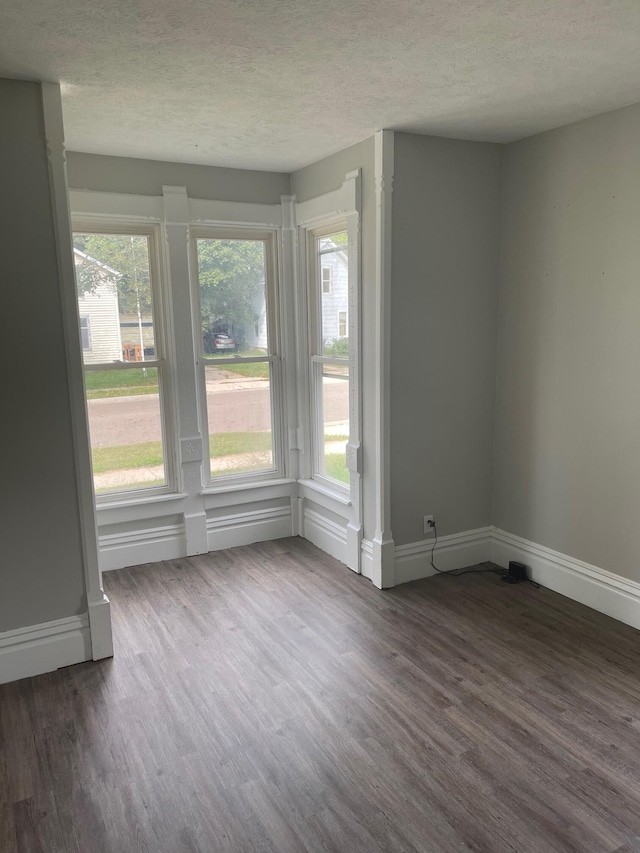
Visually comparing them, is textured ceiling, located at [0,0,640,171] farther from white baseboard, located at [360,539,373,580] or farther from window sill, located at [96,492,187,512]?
white baseboard, located at [360,539,373,580]

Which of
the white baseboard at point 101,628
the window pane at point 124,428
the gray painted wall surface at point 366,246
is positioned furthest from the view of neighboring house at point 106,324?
the white baseboard at point 101,628

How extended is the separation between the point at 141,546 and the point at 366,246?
245 cm

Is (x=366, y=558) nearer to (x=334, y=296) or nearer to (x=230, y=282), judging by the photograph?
(x=334, y=296)

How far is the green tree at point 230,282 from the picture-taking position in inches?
169

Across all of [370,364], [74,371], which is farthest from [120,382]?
[370,364]

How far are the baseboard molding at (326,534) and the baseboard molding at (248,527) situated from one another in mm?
176

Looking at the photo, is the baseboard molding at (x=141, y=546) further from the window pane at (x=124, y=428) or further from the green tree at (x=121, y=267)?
the green tree at (x=121, y=267)

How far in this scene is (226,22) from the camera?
2.07 metres

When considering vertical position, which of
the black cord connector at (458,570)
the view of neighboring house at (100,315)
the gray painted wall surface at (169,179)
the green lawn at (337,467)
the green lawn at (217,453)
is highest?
the gray painted wall surface at (169,179)

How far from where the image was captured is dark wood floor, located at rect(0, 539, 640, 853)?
205cm

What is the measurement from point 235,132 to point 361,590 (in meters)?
2.68

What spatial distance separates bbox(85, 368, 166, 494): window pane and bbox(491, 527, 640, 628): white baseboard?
235 cm

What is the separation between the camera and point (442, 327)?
3.77 metres

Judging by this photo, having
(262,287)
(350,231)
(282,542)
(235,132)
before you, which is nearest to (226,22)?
(235,132)
